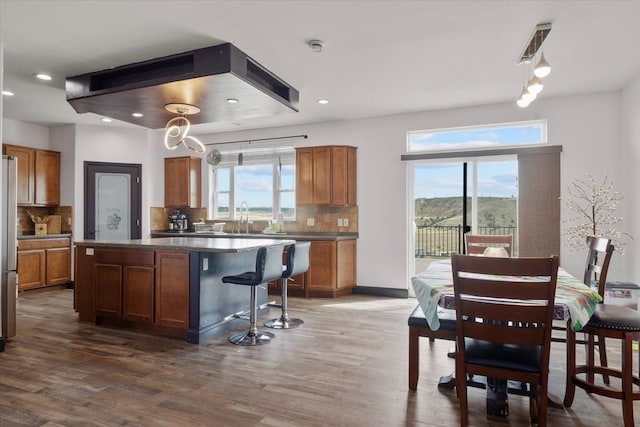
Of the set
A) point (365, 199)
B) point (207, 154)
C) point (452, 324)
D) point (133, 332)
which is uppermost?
point (207, 154)

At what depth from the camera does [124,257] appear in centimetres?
408

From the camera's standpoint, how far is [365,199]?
615 centimetres

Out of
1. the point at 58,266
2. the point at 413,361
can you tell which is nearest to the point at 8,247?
the point at 58,266

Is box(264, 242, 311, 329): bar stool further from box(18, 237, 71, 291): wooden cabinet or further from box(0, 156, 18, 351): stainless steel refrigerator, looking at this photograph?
box(18, 237, 71, 291): wooden cabinet

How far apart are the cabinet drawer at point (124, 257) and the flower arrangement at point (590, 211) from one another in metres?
4.87

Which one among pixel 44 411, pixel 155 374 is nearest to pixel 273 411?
pixel 155 374

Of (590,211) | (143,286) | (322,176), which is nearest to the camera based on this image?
(143,286)

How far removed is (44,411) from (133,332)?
1635mm

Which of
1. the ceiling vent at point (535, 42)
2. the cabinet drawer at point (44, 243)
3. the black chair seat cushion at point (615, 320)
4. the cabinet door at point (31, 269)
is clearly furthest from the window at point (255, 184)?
the black chair seat cushion at point (615, 320)

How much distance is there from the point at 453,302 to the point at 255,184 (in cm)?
535

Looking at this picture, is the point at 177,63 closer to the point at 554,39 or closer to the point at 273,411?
the point at 273,411

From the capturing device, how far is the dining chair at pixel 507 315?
1.93 metres

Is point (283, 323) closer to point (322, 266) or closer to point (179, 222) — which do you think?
point (322, 266)

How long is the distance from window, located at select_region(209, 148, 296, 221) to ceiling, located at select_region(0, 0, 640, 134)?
7.15 feet
